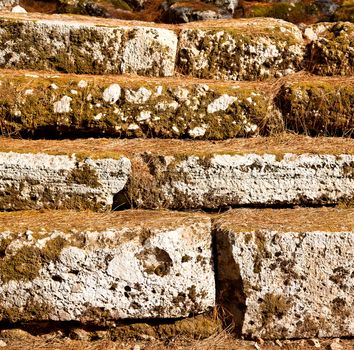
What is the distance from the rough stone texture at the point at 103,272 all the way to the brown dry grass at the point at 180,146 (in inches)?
23.3

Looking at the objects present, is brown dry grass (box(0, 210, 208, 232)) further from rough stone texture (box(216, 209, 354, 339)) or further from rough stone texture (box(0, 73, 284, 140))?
rough stone texture (box(0, 73, 284, 140))

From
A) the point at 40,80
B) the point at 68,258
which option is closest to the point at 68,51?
the point at 40,80

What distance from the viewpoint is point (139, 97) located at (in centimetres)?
381

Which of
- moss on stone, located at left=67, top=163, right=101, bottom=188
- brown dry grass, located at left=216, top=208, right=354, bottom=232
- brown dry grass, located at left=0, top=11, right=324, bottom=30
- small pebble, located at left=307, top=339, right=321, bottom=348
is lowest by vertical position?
small pebble, located at left=307, top=339, right=321, bottom=348

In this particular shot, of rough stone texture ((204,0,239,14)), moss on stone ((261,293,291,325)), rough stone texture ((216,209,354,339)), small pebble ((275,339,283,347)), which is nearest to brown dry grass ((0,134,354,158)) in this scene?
rough stone texture ((216,209,354,339))

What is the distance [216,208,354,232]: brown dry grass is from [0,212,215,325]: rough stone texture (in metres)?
0.29

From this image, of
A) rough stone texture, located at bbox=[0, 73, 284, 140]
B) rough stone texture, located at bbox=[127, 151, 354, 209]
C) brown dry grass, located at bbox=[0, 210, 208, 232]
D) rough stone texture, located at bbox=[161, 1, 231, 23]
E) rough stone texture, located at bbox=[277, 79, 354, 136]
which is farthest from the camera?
rough stone texture, located at bbox=[161, 1, 231, 23]

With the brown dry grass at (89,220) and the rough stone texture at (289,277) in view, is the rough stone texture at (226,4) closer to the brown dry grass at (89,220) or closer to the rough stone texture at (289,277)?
the brown dry grass at (89,220)

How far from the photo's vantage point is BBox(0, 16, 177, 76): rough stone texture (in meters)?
4.18

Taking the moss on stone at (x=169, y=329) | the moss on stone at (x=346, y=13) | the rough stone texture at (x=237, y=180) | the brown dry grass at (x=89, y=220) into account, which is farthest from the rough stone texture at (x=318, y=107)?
the moss on stone at (x=346, y=13)

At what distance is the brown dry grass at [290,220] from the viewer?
10.3ft

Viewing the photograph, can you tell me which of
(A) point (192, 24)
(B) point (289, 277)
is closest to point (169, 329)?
(B) point (289, 277)

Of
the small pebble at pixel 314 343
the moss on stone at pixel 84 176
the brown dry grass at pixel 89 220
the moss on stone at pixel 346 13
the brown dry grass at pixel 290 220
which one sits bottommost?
the small pebble at pixel 314 343

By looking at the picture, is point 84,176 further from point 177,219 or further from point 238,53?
point 238,53
